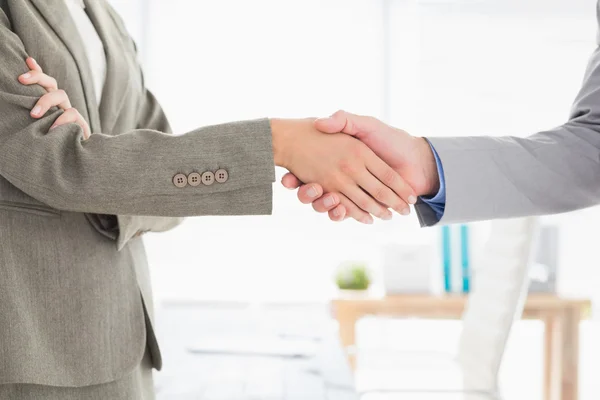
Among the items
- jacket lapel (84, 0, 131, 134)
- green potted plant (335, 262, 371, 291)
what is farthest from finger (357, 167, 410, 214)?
green potted plant (335, 262, 371, 291)

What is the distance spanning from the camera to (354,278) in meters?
3.33

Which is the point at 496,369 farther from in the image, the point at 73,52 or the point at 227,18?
the point at 227,18

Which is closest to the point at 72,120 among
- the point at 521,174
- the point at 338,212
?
the point at 338,212

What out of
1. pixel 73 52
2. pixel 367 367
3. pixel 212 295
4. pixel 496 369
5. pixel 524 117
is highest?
pixel 73 52

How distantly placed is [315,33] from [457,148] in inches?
105

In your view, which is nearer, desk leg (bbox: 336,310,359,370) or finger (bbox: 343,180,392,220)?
finger (bbox: 343,180,392,220)

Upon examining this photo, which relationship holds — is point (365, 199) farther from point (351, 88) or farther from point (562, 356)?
point (351, 88)

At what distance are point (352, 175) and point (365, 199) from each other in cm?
5

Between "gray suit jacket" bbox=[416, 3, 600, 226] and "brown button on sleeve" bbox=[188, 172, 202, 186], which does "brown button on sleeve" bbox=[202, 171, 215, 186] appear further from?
"gray suit jacket" bbox=[416, 3, 600, 226]

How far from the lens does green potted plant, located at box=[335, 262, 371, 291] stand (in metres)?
3.33

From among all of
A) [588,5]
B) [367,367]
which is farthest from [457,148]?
[588,5]

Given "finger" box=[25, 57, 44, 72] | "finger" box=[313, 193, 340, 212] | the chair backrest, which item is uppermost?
"finger" box=[25, 57, 44, 72]

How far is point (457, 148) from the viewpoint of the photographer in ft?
4.10

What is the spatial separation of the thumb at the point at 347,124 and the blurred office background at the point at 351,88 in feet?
8.02
